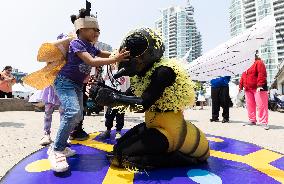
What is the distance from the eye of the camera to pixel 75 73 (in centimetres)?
295

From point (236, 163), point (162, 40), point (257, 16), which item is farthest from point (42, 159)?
point (257, 16)

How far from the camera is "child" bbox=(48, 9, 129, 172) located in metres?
2.70

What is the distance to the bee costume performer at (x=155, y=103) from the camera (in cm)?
256

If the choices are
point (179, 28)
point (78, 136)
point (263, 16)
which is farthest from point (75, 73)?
point (263, 16)

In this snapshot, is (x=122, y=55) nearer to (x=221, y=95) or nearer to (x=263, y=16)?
(x=221, y=95)

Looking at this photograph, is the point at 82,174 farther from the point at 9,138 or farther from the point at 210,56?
the point at 9,138

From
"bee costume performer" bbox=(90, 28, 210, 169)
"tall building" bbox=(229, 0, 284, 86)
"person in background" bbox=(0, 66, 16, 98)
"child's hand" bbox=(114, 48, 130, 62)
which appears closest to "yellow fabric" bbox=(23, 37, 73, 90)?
"bee costume performer" bbox=(90, 28, 210, 169)

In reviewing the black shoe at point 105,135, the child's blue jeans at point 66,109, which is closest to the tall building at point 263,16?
the black shoe at point 105,135

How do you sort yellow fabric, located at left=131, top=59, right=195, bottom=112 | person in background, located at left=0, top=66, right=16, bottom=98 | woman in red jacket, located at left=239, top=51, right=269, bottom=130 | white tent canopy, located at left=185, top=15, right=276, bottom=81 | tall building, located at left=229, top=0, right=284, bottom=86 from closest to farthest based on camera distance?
yellow fabric, located at left=131, top=59, right=195, bottom=112, white tent canopy, located at left=185, top=15, right=276, bottom=81, woman in red jacket, located at left=239, top=51, right=269, bottom=130, person in background, located at left=0, top=66, right=16, bottom=98, tall building, located at left=229, top=0, right=284, bottom=86

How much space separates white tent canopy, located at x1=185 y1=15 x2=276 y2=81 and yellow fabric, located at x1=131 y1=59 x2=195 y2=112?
0.22 metres

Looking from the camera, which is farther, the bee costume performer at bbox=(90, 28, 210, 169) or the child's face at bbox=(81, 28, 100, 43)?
the child's face at bbox=(81, 28, 100, 43)

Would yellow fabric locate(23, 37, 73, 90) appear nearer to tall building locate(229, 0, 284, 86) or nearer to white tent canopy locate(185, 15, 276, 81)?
white tent canopy locate(185, 15, 276, 81)

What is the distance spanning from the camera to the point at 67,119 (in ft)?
8.93

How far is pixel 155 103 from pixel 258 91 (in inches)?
169
